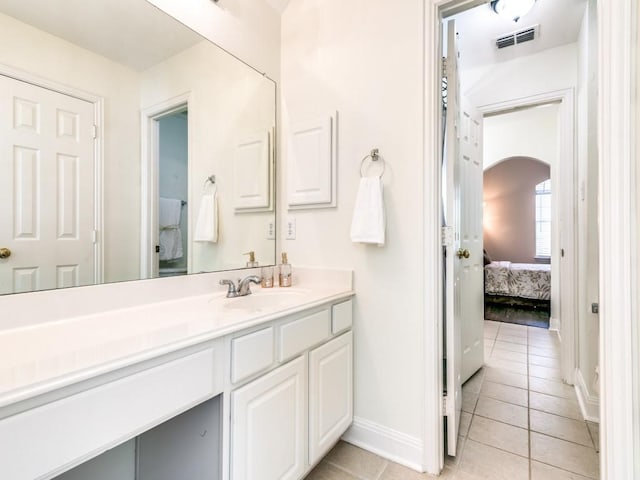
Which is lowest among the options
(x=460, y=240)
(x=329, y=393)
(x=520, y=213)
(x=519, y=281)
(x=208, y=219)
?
(x=329, y=393)

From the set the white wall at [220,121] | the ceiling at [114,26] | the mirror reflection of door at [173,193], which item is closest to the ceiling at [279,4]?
the white wall at [220,121]

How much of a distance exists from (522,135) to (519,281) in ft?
→ 7.58

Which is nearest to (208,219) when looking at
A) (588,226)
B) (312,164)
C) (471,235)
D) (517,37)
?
(312,164)

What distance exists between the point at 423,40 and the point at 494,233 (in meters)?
6.24

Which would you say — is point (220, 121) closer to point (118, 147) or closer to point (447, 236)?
point (118, 147)

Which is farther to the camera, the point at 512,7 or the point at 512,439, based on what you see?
the point at 512,7

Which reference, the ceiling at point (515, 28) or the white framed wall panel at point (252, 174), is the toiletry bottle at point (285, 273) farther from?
the ceiling at point (515, 28)

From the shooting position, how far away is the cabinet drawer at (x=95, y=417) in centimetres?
62

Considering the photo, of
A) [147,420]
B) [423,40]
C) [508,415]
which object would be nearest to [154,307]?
[147,420]

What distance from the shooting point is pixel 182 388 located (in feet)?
2.89

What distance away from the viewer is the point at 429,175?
146 cm

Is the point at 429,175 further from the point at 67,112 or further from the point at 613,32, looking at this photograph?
the point at 67,112

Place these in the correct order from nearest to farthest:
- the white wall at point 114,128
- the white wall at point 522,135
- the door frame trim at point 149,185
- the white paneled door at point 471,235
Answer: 1. the white wall at point 114,128
2. the door frame trim at point 149,185
3. the white paneled door at point 471,235
4. the white wall at point 522,135

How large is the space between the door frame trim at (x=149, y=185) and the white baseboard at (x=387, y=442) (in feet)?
4.24
